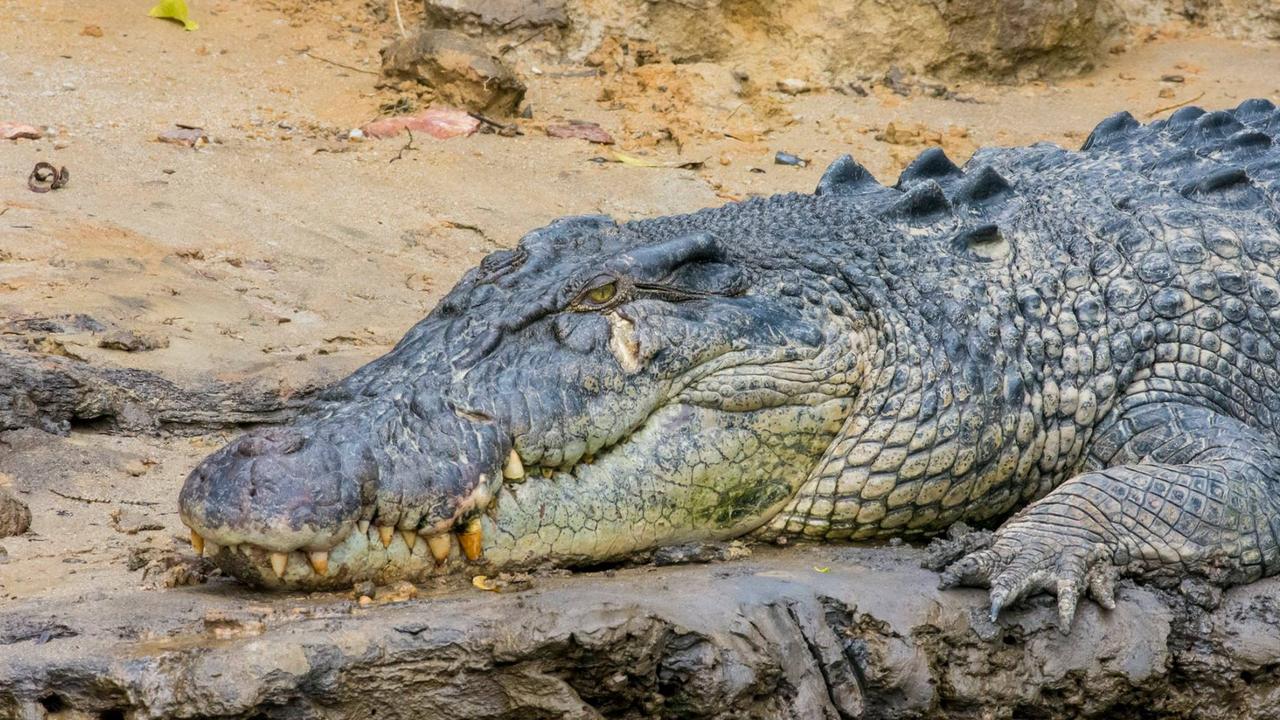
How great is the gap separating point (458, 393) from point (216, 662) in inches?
37.3

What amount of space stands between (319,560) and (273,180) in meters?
4.77

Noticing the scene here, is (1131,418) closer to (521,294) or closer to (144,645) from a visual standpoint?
(521,294)

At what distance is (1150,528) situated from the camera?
4.21 meters

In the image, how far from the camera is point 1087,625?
393 cm

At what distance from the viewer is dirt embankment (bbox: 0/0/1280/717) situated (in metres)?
3.43

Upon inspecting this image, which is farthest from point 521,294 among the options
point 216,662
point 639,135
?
point 639,135

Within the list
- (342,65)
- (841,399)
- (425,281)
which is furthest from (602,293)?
(342,65)

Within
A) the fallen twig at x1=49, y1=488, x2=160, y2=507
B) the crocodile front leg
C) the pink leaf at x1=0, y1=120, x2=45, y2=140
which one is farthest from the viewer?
the pink leaf at x1=0, y1=120, x2=45, y2=140

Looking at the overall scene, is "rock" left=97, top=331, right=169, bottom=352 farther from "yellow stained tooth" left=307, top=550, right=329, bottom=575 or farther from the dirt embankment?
"yellow stained tooth" left=307, top=550, right=329, bottom=575

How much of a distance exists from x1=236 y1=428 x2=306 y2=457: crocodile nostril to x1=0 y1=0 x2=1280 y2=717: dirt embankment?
33 centimetres

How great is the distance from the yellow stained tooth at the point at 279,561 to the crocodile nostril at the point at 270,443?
0.73 ft

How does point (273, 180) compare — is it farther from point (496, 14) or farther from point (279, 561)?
point (279, 561)

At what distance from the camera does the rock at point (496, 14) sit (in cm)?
980

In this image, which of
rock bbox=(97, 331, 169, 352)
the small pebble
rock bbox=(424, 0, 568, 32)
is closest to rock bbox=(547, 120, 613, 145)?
the small pebble
